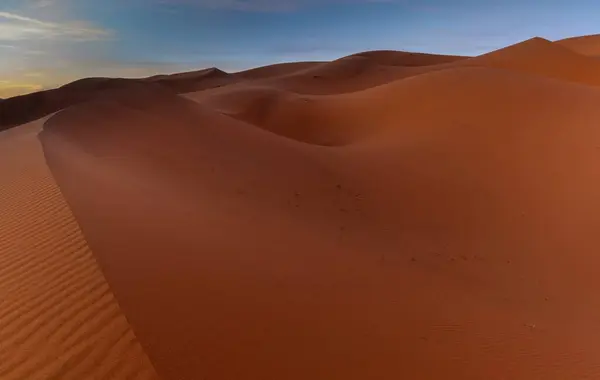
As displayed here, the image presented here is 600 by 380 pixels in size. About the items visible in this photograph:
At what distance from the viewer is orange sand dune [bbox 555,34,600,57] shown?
131 feet

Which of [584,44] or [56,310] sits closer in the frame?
[56,310]

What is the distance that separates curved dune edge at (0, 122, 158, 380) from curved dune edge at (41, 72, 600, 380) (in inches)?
5.9

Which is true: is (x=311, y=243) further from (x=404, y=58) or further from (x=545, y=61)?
(x=404, y=58)

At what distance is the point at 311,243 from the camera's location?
237 inches

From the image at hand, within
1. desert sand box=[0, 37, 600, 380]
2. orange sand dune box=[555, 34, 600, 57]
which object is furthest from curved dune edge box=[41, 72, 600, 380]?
orange sand dune box=[555, 34, 600, 57]

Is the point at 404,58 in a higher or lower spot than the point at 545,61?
lower

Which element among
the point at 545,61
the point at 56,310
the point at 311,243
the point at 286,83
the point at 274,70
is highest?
the point at 56,310

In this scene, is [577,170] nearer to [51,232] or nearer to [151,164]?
[151,164]

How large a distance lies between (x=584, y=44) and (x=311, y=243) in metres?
45.4

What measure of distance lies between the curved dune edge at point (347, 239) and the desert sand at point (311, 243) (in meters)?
0.03

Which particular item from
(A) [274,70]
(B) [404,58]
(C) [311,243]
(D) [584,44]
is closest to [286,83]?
(B) [404,58]

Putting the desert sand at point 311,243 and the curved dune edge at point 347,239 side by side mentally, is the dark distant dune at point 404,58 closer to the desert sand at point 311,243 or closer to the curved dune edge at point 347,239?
the desert sand at point 311,243

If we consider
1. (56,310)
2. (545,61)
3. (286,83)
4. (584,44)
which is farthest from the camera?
(584,44)

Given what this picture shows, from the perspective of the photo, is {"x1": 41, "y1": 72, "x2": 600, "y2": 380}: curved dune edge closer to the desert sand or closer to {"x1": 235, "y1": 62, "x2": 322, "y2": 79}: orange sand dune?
→ the desert sand
